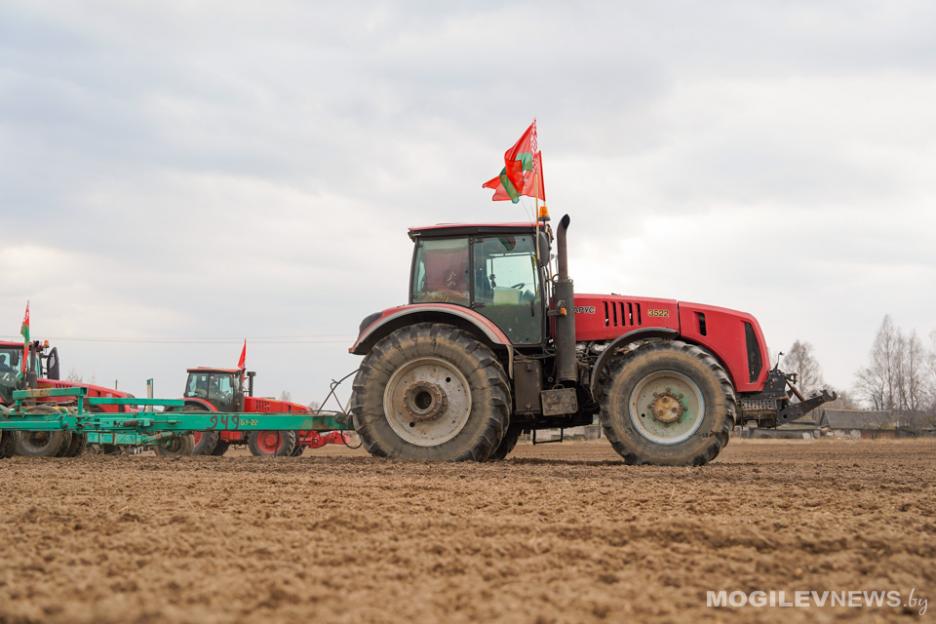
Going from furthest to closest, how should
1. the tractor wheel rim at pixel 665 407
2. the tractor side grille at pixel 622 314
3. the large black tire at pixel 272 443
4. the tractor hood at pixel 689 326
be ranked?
the large black tire at pixel 272 443
the tractor side grille at pixel 622 314
the tractor hood at pixel 689 326
the tractor wheel rim at pixel 665 407

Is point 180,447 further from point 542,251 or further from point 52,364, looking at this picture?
point 542,251

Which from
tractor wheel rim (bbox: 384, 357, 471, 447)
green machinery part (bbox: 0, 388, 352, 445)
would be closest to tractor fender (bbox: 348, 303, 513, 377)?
tractor wheel rim (bbox: 384, 357, 471, 447)

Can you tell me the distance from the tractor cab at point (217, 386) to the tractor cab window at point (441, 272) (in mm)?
11201

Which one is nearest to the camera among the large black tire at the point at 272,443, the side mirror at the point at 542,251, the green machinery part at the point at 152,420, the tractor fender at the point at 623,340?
the tractor fender at the point at 623,340

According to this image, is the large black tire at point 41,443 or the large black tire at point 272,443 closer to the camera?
the large black tire at point 41,443

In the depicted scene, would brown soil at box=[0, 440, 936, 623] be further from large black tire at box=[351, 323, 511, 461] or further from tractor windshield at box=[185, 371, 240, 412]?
tractor windshield at box=[185, 371, 240, 412]

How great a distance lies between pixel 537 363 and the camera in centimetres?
734

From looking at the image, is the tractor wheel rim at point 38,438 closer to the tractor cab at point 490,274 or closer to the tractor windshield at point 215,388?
the tractor cab at point 490,274

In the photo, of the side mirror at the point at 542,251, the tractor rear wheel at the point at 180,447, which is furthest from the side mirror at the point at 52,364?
the side mirror at the point at 542,251

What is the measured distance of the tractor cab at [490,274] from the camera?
7.51 metres

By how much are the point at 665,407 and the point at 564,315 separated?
4.13 ft

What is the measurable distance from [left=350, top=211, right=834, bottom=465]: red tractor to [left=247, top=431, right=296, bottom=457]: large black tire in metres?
9.23

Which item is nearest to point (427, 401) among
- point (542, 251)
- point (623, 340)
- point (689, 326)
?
point (542, 251)

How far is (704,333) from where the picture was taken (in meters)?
7.48
